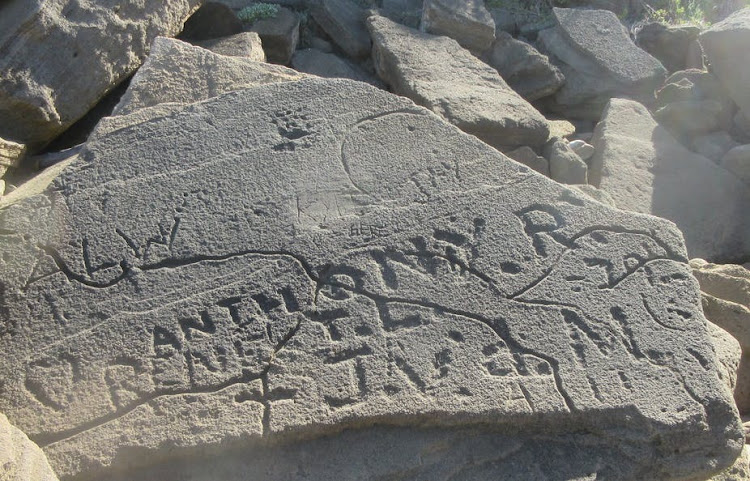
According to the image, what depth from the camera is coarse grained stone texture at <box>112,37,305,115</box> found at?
3146mm

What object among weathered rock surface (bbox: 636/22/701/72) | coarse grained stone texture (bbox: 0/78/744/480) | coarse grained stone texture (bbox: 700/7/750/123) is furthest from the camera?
weathered rock surface (bbox: 636/22/701/72)

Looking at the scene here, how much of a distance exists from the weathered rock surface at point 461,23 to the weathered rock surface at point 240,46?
0.94 meters

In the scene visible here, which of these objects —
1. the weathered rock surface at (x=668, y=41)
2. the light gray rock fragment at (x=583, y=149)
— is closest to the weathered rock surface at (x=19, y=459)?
the light gray rock fragment at (x=583, y=149)

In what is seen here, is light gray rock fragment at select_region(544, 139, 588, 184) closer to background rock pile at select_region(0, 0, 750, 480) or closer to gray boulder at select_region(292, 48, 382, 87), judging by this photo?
background rock pile at select_region(0, 0, 750, 480)

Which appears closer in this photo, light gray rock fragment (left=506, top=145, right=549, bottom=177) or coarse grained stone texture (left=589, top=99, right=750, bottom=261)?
coarse grained stone texture (left=589, top=99, right=750, bottom=261)

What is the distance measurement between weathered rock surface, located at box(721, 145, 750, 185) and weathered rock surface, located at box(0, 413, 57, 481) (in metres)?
3.17

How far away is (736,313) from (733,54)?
1641 millimetres

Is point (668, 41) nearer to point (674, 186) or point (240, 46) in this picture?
point (674, 186)

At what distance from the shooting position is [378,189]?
8.92 feet

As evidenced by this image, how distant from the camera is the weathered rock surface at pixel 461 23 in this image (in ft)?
14.7

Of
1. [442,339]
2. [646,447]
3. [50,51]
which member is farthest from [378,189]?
[50,51]

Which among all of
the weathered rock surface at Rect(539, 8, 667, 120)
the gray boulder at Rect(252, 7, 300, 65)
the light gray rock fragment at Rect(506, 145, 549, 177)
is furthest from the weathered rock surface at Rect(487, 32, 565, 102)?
the gray boulder at Rect(252, 7, 300, 65)

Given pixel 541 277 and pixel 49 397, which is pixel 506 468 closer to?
pixel 541 277

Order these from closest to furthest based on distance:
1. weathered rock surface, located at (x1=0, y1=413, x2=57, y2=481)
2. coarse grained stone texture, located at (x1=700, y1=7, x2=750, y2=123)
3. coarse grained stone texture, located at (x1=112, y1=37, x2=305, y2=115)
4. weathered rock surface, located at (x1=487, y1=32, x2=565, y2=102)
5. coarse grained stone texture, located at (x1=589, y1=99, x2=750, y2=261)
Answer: weathered rock surface, located at (x1=0, y1=413, x2=57, y2=481), coarse grained stone texture, located at (x1=112, y1=37, x2=305, y2=115), coarse grained stone texture, located at (x1=589, y1=99, x2=750, y2=261), coarse grained stone texture, located at (x1=700, y1=7, x2=750, y2=123), weathered rock surface, located at (x1=487, y1=32, x2=565, y2=102)
